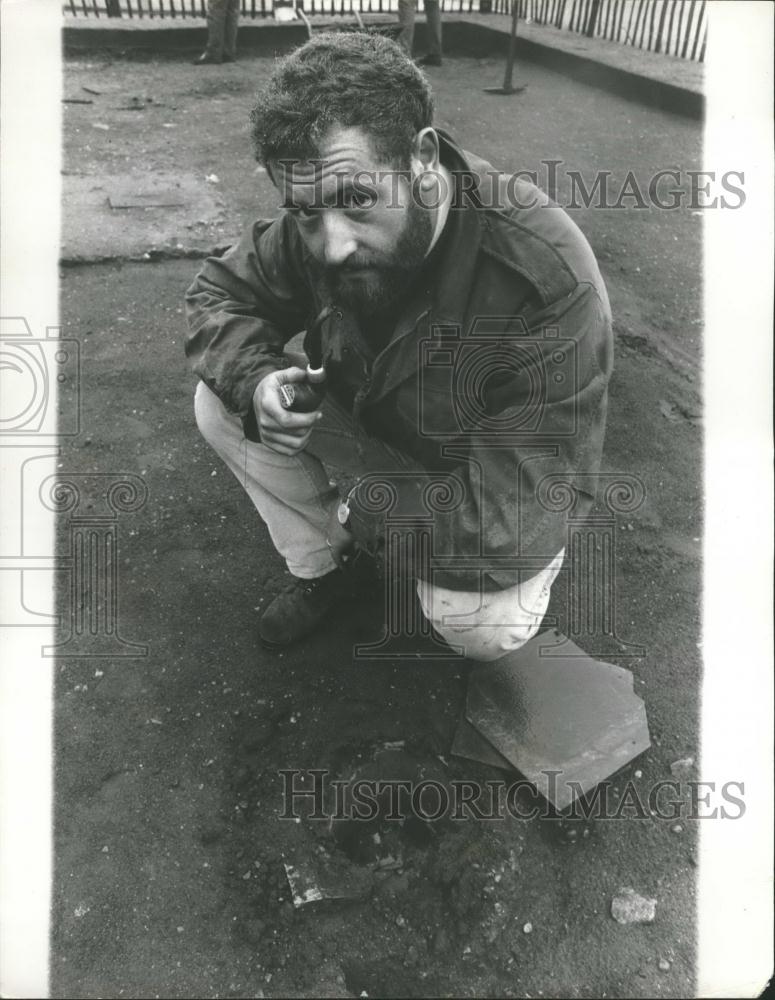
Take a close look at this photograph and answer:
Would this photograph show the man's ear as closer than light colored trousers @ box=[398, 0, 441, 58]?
Yes

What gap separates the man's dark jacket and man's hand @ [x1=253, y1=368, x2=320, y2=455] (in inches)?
2.7

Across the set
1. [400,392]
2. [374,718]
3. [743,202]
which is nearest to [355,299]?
[400,392]

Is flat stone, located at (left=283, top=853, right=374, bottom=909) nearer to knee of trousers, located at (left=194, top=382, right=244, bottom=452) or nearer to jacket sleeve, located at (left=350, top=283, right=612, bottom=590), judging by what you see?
jacket sleeve, located at (left=350, top=283, right=612, bottom=590)

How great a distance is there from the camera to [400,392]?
2.28 m

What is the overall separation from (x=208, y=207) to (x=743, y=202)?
3276 millimetres

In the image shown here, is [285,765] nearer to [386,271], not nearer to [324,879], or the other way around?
[324,879]

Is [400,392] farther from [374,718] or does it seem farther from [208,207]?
[208,207]

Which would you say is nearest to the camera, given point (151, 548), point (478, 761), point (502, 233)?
point (502, 233)

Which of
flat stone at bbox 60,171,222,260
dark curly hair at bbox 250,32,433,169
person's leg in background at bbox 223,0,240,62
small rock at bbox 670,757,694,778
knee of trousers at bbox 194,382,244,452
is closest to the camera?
dark curly hair at bbox 250,32,433,169

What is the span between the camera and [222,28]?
8344 mm

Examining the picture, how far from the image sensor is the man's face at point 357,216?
1.98 meters

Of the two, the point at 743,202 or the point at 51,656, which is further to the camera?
the point at 743,202

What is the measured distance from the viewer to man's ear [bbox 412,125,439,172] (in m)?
2.07

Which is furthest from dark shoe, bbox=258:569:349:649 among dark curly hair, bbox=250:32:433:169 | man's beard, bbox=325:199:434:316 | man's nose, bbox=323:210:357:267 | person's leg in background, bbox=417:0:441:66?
person's leg in background, bbox=417:0:441:66
